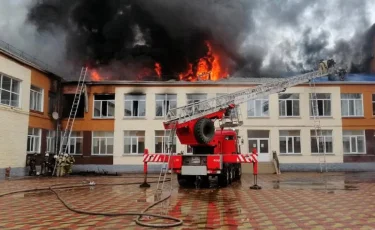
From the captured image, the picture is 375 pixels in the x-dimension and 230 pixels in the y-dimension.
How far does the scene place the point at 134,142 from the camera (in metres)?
27.4

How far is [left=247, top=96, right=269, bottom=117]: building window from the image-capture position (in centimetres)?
2780

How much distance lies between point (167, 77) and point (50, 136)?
15.1m

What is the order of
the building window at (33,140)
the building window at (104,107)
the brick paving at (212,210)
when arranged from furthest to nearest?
the building window at (104,107)
the building window at (33,140)
the brick paving at (212,210)

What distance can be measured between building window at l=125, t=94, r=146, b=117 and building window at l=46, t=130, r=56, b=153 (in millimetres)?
5908

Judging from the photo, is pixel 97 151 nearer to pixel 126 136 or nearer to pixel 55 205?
pixel 126 136

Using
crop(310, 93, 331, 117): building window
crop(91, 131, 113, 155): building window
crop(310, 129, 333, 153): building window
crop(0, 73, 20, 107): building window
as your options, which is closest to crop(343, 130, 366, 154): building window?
crop(310, 129, 333, 153): building window

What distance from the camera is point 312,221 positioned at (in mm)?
7715

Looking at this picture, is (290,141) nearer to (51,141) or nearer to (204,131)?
(204,131)

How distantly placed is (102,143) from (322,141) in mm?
17563

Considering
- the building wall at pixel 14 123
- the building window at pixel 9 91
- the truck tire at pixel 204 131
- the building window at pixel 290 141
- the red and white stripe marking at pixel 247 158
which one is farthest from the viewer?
the building window at pixel 290 141

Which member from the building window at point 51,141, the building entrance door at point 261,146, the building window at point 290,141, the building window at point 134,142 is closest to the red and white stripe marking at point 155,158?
the building window at point 134,142

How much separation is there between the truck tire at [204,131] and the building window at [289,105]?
1417 centimetres

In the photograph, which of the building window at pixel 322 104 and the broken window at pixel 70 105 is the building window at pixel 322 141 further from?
the broken window at pixel 70 105

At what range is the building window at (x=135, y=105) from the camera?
2775 cm
